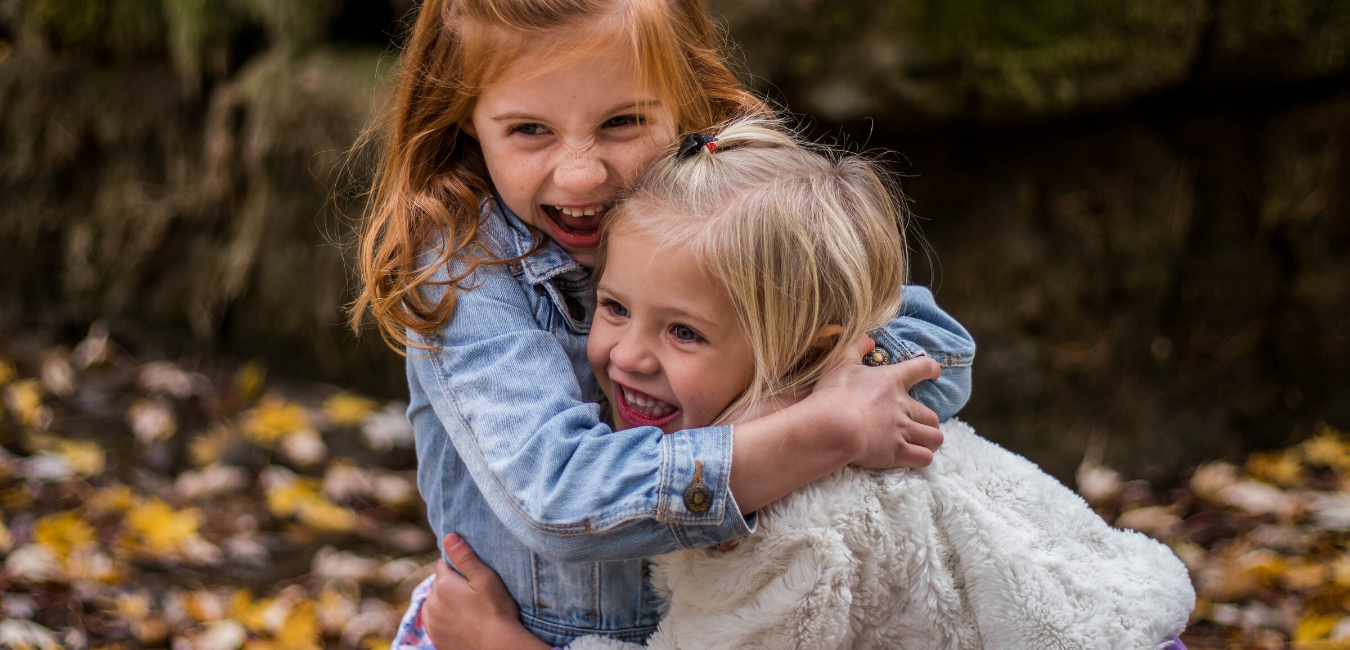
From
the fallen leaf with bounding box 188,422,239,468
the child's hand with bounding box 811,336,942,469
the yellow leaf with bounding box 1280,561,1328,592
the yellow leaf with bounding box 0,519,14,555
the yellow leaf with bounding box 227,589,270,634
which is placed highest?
the child's hand with bounding box 811,336,942,469

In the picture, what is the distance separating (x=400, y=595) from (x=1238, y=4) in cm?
315

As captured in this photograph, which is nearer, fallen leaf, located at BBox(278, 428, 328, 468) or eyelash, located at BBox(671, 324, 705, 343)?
eyelash, located at BBox(671, 324, 705, 343)

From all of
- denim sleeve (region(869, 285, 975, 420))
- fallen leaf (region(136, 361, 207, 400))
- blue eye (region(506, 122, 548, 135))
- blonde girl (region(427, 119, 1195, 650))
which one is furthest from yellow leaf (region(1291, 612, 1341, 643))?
fallen leaf (region(136, 361, 207, 400))

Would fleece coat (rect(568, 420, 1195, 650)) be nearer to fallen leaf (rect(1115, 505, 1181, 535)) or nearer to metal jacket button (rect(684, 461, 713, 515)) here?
metal jacket button (rect(684, 461, 713, 515))

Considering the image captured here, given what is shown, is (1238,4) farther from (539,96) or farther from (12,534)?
(12,534)

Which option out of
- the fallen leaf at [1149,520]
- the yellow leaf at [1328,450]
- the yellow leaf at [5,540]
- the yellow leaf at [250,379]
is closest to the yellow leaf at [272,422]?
→ the yellow leaf at [250,379]

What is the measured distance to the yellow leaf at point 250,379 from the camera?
3.92 metres

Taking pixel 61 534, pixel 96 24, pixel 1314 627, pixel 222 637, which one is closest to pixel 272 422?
pixel 61 534

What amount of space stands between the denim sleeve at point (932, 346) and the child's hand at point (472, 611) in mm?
682

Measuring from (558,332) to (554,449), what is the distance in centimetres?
29

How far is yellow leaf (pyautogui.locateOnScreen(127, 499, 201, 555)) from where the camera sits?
114 inches

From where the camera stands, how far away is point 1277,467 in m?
3.28

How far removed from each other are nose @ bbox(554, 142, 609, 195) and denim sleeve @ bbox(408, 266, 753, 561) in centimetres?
21

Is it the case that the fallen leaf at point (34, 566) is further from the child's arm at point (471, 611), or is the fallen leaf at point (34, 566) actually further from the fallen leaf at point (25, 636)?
the child's arm at point (471, 611)
